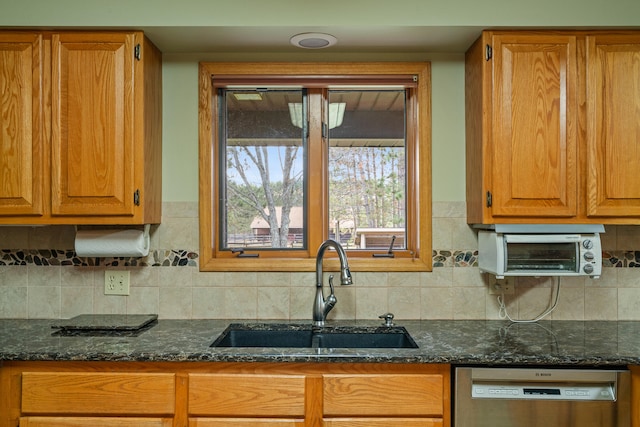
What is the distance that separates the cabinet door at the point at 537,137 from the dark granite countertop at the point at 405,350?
1.64ft

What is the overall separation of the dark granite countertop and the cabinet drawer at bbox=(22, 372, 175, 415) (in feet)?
0.23

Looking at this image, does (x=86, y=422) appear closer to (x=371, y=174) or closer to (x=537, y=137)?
(x=371, y=174)

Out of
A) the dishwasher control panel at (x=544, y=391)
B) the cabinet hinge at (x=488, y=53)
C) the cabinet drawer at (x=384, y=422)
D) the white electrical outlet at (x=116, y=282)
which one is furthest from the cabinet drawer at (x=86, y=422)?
the cabinet hinge at (x=488, y=53)

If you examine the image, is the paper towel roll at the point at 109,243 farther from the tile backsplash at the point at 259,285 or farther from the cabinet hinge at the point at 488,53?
the cabinet hinge at the point at 488,53

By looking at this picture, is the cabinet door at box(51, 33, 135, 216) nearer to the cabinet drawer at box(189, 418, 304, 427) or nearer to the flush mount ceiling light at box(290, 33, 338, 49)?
the flush mount ceiling light at box(290, 33, 338, 49)

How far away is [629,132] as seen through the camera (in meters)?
1.97

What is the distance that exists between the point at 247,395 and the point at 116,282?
96 cm

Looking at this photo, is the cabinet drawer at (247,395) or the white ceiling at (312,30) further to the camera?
the white ceiling at (312,30)

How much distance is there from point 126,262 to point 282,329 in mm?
790

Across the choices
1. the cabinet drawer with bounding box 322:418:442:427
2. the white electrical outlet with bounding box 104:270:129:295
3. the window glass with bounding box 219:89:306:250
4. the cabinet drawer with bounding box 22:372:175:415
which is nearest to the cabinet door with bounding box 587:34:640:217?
the cabinet drawer with bounding box 322:418:442:427

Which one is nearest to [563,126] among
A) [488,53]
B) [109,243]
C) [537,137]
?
[537,137]

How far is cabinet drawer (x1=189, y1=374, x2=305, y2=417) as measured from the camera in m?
1.67

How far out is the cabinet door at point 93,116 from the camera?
1975 mm

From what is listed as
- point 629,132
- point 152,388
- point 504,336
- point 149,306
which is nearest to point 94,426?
point 152,388
